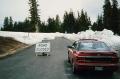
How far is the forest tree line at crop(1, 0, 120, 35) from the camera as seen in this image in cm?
10050

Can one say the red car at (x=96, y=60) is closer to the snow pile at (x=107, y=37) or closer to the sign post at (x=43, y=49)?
the sign post at (x=43, y=49)

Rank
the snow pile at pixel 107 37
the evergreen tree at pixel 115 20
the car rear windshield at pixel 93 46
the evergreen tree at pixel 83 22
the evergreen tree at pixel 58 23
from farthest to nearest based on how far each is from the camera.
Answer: the evergreen tree at pixel 58 23 < the evergreen tree at pixel 83 22 < the evergreen tree at pixel 115 20 < the snow pile at pixel 107 37 < the car rear windshield at pixel 93 46

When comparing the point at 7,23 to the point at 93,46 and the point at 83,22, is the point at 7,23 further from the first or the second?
the point at 93,46

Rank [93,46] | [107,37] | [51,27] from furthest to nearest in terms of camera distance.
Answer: [51,27] → [107,37] → [93,46]

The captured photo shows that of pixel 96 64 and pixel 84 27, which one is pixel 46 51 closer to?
pixel 96 64

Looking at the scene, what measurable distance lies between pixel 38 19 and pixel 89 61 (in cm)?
9694

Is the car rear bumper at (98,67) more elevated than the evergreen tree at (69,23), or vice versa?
the evergreen tree at (69,23)

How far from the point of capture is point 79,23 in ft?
484

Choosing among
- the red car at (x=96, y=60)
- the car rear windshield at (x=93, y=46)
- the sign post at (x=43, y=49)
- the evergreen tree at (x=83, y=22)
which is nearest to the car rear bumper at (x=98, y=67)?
the red car at (x=96, y=60)

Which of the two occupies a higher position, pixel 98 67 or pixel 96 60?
pixel 96 60

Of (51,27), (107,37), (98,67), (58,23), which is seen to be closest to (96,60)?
(98,67)

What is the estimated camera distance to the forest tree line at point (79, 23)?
330 feet

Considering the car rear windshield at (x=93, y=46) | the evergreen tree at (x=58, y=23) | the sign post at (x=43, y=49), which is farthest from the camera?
the evergreen tree at (x=58, y=23)

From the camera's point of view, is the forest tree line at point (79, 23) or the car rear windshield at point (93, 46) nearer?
the car rear windshield at point (93, 46)
